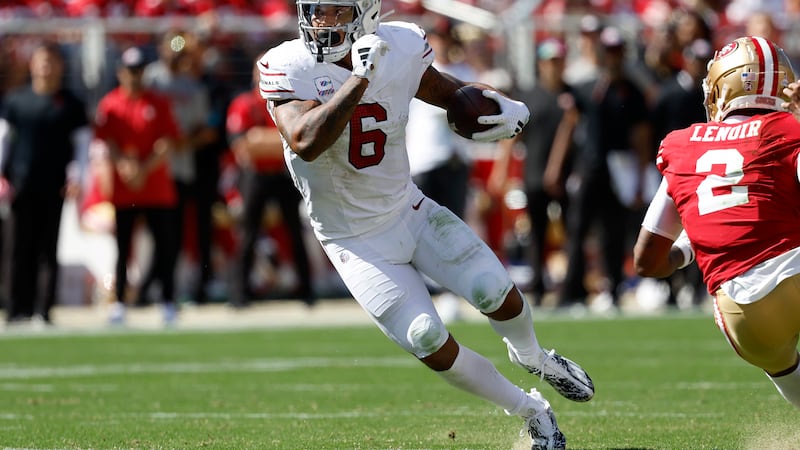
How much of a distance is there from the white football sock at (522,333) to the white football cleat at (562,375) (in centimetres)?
3

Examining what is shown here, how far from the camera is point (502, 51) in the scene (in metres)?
13.7

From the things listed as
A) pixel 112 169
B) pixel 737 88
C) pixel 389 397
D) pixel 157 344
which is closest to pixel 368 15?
pixel 737 88

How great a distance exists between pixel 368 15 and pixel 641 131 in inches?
268

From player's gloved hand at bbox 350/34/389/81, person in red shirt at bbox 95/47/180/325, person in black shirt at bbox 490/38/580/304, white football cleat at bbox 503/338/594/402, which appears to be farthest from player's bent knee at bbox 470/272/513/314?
person in black shirt at bbox 490/38/580/304

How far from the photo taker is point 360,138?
16.4ft

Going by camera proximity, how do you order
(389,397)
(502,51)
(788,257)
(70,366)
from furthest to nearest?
1. (502,51)
2. (70,366)
3. (389,397)
4. (788,257)

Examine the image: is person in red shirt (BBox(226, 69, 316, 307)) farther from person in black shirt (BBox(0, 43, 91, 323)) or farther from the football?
the football

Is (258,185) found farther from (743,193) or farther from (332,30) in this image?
(743,193)

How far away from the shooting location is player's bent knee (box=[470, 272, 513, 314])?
4887 mm

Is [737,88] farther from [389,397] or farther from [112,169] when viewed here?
[112,169]

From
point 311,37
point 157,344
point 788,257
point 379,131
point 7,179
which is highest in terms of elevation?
point 311,37

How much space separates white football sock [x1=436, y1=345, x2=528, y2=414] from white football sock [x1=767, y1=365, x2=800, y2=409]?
2.91 ft

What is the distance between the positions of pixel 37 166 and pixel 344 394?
16.1ft

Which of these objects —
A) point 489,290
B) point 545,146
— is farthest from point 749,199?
point 545,146
